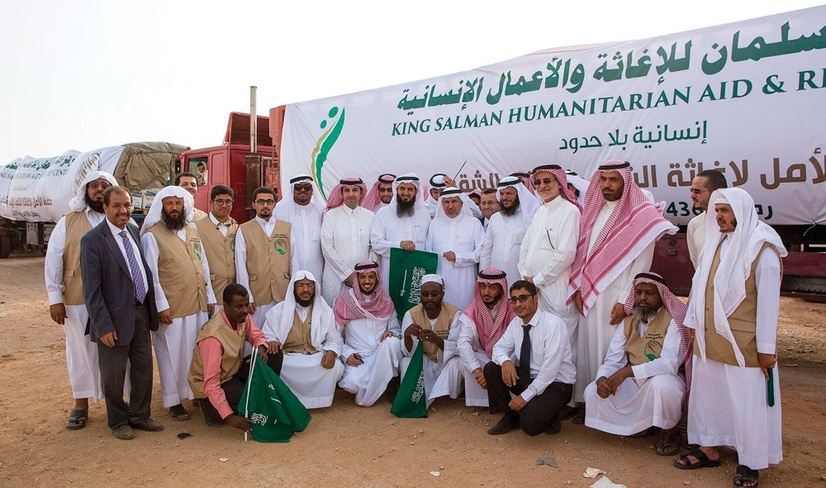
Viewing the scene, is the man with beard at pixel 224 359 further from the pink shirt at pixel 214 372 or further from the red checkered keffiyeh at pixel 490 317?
the red checkered keffiyeh at pixel 490 317

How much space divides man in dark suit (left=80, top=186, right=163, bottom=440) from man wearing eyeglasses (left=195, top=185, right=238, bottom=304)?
65cm

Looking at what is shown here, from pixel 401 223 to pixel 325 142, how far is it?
3.03 metres

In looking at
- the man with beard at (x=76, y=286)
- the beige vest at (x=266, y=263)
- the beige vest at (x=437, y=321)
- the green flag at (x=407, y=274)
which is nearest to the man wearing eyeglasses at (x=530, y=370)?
the beige vest at (x=437, y=321)

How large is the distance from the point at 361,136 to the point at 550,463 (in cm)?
500

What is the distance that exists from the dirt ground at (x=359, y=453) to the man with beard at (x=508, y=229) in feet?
3.71

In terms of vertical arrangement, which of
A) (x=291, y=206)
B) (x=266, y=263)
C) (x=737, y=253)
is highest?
(x=291, y=206)

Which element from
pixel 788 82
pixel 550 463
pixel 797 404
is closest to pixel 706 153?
pixel 788 82

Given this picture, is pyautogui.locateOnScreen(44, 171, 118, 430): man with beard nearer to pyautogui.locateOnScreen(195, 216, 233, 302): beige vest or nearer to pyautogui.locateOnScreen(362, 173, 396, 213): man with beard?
pyautogui.locateOnScreen(195, 216, 233, 302): beige vest

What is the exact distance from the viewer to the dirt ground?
3.32 m

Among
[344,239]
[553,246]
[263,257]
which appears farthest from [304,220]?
[553,246]

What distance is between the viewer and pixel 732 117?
15.7ft

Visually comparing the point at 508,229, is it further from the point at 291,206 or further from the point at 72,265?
the point at 72,265

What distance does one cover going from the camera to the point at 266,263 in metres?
4.86

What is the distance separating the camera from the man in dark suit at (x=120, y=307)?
3707 mm
